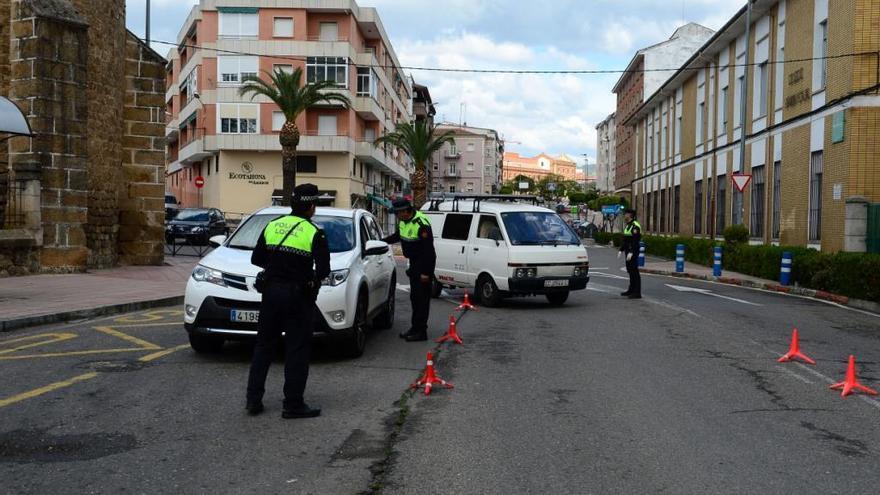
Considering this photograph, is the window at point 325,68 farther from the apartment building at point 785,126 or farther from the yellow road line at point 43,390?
the yellow road line at point 43,390

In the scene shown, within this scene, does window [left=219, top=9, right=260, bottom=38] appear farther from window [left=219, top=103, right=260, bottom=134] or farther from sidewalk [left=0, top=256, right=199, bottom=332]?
sidewalk [left=0, top=256, right=199, bottom=332]

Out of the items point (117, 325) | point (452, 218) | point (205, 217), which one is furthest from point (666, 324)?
point (205, 217)

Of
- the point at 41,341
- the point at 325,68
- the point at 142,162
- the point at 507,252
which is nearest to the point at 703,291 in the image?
the point at 507,252

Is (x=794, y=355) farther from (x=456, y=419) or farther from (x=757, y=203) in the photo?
(x=757, y=203)

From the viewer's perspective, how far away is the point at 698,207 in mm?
39562

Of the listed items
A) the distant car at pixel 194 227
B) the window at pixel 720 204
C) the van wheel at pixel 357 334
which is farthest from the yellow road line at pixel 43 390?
the window at pixel 720 204

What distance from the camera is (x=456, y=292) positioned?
58.7 feet

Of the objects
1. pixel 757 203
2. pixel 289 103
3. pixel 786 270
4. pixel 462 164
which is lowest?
pixel 786 270

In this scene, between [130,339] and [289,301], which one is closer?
[289,301]

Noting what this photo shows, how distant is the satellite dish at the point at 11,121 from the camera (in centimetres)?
1490

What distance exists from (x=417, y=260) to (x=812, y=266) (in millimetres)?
12561

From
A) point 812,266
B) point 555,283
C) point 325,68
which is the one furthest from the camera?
point 325,68

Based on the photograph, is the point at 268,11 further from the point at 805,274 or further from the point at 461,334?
the point at 461,334

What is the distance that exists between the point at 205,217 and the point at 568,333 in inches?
961
